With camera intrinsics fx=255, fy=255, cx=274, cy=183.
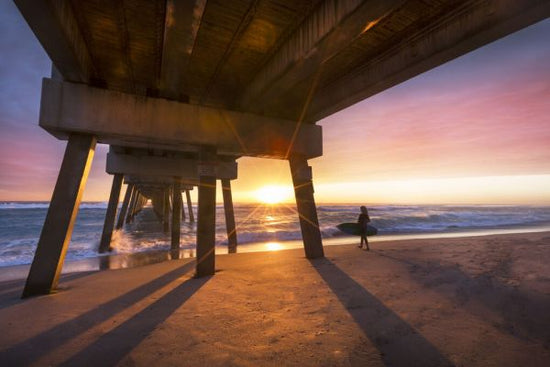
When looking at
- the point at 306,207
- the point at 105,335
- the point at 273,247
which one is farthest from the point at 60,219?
the point at 273,247

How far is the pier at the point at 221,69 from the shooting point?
4.03 m

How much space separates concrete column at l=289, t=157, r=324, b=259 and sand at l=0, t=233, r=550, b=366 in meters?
1.83

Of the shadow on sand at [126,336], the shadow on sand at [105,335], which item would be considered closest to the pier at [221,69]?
the shadow on sand at [105,335]

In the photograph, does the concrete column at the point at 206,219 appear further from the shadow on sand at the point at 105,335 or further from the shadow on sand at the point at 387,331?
the shadow on sand at the point at 387,331

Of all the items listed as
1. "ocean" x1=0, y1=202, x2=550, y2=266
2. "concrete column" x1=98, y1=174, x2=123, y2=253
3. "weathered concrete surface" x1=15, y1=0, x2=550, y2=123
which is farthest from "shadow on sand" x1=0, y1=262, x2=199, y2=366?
"concrete column" x1=98, y1=174, x2=123, y2=253

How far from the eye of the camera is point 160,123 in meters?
6.76

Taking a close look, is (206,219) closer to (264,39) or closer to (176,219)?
(264,39)

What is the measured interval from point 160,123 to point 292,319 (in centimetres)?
570

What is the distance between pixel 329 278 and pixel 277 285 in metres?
1.36

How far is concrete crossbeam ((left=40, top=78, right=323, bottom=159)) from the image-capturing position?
19.3 feet

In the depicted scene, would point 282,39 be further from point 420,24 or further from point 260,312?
point 260,312

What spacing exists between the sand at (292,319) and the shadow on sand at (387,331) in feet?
0.05

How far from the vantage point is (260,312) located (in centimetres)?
420

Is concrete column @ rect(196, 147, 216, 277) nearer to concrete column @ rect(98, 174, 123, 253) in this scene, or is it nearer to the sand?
the sand
